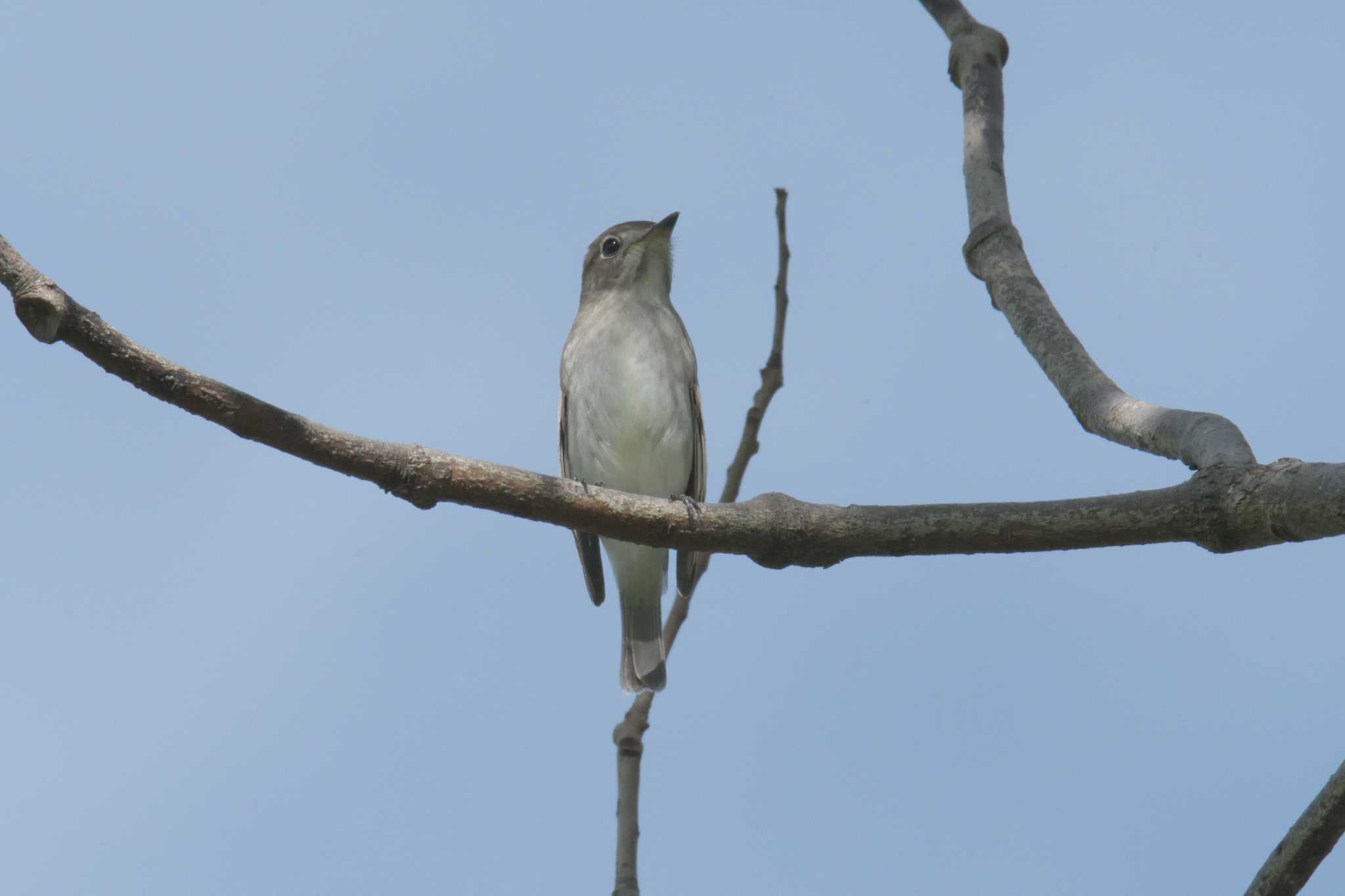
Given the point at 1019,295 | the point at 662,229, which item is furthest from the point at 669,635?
the point at 662,229

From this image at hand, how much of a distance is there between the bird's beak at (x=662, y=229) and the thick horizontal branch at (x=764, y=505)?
5.85 meters

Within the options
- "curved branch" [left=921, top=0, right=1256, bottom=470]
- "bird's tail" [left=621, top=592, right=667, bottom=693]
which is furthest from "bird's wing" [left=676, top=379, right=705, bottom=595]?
"curved branch" [left=921, top=0, right=1256, bottom=470]

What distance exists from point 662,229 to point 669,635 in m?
4.36

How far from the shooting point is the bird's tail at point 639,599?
8922 mm

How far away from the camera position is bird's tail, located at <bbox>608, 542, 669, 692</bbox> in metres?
8.92

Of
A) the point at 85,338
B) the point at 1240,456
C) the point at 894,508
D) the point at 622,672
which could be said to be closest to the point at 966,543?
the point at 894,508

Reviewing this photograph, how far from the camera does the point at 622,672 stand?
347 inches

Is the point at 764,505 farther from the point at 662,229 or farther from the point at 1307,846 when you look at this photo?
the point at 662,229

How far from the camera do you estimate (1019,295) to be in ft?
16.4

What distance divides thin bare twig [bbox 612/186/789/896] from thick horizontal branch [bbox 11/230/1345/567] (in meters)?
1.18

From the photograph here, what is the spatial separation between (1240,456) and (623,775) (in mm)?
2739

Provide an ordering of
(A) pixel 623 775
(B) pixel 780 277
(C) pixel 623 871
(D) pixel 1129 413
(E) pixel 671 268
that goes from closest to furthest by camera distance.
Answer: (D) pixel 1129 413
(C) pixel 623 871
(A) pixel 623 775
(B) pixel 780 277
(E) pixel 671 268

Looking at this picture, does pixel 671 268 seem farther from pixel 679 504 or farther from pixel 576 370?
pixel 679 504

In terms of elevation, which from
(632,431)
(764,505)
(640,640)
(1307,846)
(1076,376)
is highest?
(632,431)
